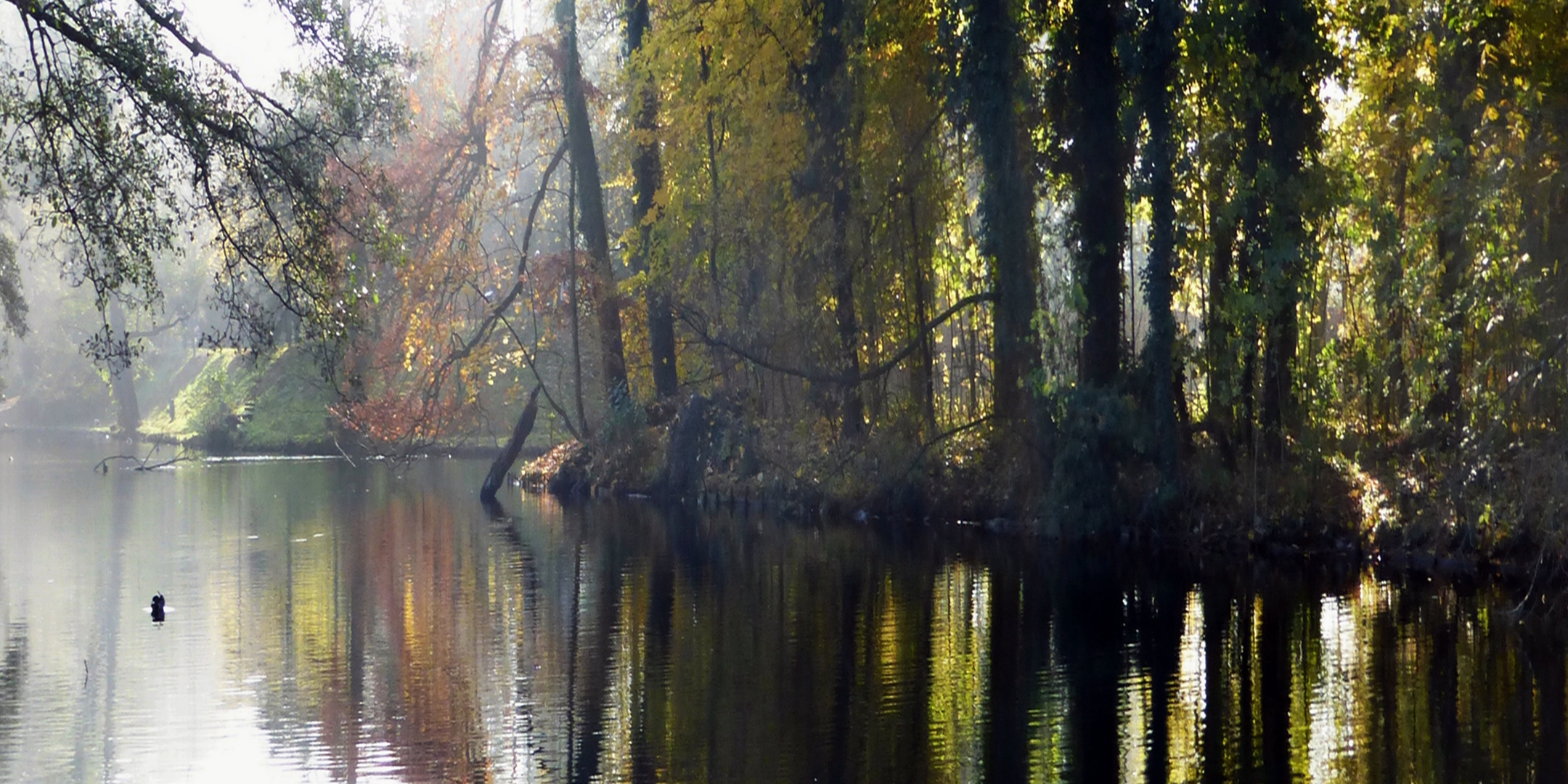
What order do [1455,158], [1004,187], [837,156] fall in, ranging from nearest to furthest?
[1455,158], [1004,187], [837,156]

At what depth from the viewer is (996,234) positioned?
1756cm

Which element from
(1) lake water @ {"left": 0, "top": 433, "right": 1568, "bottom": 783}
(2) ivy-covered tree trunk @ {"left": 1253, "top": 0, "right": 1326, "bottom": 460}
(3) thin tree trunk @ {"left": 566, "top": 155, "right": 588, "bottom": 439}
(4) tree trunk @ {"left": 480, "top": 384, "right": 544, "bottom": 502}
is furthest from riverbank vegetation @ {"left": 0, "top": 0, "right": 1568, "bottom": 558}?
(4) tree trunk @ {"left": 480, "top": 384, "right": 544, "bottom": 502}

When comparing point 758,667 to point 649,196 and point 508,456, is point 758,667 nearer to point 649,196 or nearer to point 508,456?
point 649,196

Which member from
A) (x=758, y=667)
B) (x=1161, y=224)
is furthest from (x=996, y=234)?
(x=758, y=667)

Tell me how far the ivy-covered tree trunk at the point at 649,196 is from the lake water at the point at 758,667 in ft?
23.1

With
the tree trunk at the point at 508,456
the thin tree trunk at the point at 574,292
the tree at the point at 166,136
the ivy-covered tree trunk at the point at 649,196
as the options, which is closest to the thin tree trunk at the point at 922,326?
the ivy-covered tree trunk at the point at 649,196

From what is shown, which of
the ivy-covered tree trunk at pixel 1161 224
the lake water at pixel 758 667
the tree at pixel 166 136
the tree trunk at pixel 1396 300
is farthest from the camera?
the ivy-covered tree trunk at pixel 1161 224

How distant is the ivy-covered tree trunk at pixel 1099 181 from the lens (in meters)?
17.3

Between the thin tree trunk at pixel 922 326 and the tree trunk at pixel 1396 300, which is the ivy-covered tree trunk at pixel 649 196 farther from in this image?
the tree trunk at pixel 1396 300

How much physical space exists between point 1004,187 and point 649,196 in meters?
Result: 10.7

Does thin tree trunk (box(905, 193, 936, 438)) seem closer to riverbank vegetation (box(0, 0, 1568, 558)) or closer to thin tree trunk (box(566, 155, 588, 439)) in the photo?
riverbank vegetation (box(0, 0, 1568, 558))

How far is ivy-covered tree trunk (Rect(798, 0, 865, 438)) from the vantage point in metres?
19.5

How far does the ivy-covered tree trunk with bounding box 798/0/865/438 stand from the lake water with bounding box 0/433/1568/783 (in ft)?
9.58

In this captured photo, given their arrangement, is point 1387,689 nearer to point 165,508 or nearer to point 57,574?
point 57,574
